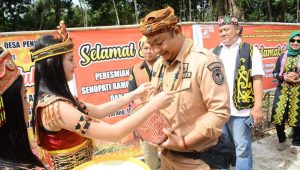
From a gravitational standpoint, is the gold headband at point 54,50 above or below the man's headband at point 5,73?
above

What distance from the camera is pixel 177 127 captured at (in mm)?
2164

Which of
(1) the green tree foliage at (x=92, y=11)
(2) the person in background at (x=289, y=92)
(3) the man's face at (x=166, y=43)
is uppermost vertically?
(1) the green tree foliage at (x=92, y=11)

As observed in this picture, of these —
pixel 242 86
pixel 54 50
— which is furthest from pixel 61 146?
pixel 242 86

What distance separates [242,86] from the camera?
12.1 ft

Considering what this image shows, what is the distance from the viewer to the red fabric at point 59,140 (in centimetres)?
192

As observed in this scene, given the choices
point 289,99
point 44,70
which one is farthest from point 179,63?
point 289,99

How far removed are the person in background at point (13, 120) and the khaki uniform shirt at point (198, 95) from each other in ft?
3.06

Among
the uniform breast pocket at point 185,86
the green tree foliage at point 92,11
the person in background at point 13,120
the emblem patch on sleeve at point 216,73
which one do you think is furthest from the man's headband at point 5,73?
the green tree foliage at point 92,11

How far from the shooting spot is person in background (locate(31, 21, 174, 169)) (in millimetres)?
1790

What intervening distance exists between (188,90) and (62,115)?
79 centimetres

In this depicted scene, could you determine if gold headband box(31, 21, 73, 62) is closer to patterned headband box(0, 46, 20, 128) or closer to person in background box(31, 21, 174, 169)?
A: person in background box(31, 21, 174, 169)

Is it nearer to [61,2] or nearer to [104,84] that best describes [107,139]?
[104,84]

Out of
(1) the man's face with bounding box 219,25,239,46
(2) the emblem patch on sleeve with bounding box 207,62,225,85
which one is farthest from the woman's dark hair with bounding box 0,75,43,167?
(1) the man's face with bounding box 219,25,239,46

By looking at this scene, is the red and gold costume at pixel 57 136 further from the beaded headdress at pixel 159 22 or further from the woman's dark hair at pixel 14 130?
the beaded headdress at pixel 159 22
